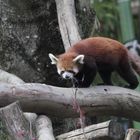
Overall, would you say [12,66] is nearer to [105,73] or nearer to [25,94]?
[105,73]

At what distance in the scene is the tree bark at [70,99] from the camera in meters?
4.14

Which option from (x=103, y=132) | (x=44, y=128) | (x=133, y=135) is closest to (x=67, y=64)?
(x=44, y=128)

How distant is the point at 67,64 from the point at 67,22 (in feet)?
1.27

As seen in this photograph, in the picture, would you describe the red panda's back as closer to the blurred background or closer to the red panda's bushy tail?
the red panda's bushy tail

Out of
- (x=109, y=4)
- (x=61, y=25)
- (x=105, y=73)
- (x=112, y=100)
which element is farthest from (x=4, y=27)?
(x=109, y=4)

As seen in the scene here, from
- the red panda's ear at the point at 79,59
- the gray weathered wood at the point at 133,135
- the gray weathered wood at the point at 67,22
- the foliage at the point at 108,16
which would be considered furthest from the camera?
the foliage at the point at 108,16

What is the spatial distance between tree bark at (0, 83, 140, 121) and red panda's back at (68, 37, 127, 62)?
45 cm

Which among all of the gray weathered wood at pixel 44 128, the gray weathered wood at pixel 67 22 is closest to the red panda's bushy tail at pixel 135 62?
the gray weathered wood at pixel 67 22

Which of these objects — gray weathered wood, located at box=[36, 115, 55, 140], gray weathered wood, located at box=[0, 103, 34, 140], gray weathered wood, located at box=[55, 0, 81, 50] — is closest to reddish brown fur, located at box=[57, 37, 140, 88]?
gray weathered wood, located at box=[55, 0, 81, 50]

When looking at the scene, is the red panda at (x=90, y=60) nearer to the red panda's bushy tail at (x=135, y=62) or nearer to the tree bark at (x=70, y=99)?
the red panda's bushy tail at (x=135, y=62)

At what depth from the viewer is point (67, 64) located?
198 inches

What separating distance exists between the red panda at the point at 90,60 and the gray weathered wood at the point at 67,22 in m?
0.10

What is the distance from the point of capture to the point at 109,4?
940 cm

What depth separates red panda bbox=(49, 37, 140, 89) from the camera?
4.97 metres
